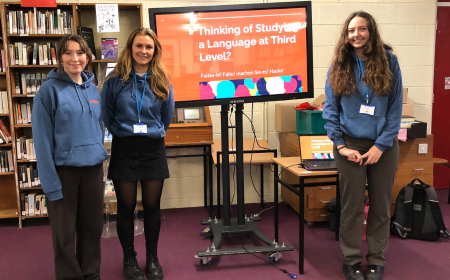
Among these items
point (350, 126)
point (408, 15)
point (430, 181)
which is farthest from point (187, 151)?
point (408, 15)

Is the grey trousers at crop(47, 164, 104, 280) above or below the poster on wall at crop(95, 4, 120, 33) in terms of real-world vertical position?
below

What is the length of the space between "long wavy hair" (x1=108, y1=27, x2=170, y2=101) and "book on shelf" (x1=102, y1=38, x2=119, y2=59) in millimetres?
1308

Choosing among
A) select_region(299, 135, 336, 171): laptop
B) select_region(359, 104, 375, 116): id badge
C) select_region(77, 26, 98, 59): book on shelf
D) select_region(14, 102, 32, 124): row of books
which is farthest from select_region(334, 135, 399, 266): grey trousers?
select_region(14, 102, 32, 124): row of books

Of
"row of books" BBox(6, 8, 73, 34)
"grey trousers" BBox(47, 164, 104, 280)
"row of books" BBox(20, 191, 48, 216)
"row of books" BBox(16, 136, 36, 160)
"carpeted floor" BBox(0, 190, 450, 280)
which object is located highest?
"row of books" BBox(6, 8, 73, 34)

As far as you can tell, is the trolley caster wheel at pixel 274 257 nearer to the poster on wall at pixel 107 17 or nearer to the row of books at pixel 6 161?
the poster on wall at pixel 107 17

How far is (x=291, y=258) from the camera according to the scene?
2.62 meters

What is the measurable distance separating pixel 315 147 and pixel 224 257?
1.04m

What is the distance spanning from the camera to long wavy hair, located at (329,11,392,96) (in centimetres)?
211

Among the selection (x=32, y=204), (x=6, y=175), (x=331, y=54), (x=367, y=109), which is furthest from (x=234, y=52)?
(x=6, y=175)

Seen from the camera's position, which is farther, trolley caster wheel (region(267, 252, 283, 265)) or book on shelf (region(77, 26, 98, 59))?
book on shelf (region(77, 26, 98, 59))

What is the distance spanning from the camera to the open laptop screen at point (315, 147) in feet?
8.64

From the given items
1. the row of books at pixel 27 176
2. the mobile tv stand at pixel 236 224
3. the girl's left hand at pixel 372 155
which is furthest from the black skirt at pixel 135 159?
the row of books at pixel 27 176

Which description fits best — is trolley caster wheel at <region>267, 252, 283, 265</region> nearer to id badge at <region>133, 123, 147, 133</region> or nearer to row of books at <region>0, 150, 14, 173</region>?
id badge at <region>133, 123, 147, 133</region>

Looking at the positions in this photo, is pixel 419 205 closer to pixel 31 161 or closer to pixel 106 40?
pixel 106 40
